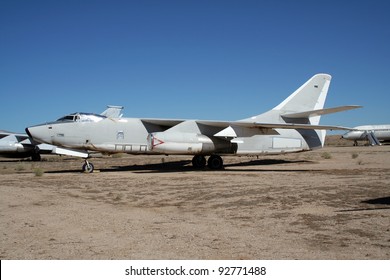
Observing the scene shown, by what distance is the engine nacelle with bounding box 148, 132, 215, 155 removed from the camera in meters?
16.7

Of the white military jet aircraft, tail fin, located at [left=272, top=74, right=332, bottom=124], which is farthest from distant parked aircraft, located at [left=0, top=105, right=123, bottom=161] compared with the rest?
tail fin, located at [left=272, top=74, right=332, bottom=124]

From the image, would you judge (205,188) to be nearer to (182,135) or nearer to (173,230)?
(173,230)

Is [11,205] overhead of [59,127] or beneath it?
beneath

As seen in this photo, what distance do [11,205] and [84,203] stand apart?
1.56 metres

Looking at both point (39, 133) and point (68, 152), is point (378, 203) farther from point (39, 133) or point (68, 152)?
point (39, 133)

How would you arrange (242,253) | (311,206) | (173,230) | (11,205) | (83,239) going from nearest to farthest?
(242,253) < (83,239) < (173,230) < (311,206) < (11,205)

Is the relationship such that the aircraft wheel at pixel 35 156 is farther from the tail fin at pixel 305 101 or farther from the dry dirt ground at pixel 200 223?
the dry dirt ground at pixel 200 223

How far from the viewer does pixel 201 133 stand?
18609 millimetres

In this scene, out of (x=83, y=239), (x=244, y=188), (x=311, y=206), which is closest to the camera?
(x=83, y=239)

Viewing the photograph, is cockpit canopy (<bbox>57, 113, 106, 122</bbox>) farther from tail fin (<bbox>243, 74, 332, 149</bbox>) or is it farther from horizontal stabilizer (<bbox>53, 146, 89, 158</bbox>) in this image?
tail fin (<bbox>243, 74, 332, 149</bbox>)

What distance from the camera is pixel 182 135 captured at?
17406 mm

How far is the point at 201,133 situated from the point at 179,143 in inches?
74.1

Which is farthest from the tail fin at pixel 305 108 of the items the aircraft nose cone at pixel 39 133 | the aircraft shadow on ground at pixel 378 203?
the aircraft shadow on ground at pixel 378 203

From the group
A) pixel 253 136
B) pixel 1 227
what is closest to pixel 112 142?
pixel 253 136
